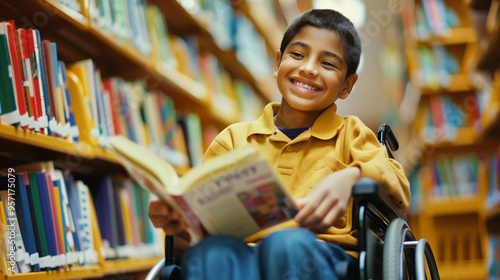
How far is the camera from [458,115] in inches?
158

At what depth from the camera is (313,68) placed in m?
1.31

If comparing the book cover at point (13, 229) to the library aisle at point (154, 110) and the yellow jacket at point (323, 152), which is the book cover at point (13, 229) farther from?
the yellow jacket at point (323, 152)

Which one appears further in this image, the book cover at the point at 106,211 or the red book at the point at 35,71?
the book cover at the point at 106,211

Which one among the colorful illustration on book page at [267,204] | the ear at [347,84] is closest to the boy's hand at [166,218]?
the colorful illustration on book page at [267,204]

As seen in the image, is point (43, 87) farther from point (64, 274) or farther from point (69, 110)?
point (64, 274)

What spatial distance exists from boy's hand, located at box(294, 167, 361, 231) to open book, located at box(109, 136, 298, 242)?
0.03 m

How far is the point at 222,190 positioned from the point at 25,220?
0.75m

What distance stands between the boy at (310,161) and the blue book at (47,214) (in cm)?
50

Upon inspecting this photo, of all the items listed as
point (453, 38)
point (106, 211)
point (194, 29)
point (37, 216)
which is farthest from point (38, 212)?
point (453, 38)

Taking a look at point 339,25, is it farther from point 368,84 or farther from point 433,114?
point 368,84

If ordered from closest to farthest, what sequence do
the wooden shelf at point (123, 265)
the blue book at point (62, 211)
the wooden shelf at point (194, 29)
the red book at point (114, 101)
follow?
1. the blue book at point (62, 211)
2. the wooden shelf at point (123, 265)
3. the red book at point (114, 101)
4. the wooden shelf at point (194, 29)

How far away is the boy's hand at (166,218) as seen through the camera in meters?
1.06

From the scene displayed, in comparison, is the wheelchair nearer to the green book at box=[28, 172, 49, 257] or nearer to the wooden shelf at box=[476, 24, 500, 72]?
the green book at box=[28, 172, 49, 257]

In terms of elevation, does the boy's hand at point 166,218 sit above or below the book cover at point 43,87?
below
